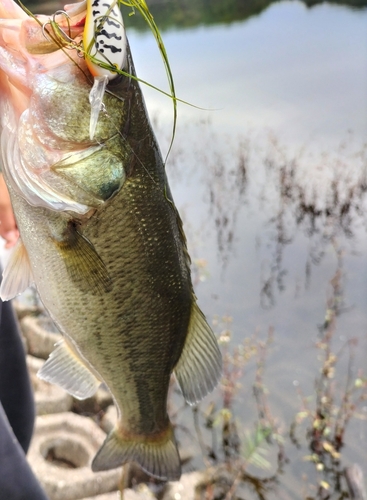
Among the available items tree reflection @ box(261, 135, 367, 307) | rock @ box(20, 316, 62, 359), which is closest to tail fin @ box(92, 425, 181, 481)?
rock @ box(20, 316, 62, 359)

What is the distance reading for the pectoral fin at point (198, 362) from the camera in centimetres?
142

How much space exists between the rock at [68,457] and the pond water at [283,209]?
1.18m

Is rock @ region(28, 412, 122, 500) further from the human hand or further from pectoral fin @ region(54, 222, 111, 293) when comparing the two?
pectoral fin @ region(54, 222, 111, 293)

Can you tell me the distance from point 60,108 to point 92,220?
10.4 inches

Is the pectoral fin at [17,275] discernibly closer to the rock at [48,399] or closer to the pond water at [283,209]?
the rock at [48,399]

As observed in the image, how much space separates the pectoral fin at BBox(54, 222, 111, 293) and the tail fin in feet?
1.98

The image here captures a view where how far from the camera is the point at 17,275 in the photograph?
1219 millimetres

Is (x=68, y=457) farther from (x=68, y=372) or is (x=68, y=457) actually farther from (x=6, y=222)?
(x=68, y=372)

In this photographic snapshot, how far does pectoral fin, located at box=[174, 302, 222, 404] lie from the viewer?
4.65 ft

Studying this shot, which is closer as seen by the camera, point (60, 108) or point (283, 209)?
point (60, 108)

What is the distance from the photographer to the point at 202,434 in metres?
3.91

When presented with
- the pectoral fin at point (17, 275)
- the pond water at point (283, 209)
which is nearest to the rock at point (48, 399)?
the pond water at point (283, 209)

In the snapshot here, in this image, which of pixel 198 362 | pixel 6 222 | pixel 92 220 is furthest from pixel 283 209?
pixel 92 220

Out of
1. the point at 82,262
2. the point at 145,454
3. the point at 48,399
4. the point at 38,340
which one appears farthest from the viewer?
the point at 38,340
